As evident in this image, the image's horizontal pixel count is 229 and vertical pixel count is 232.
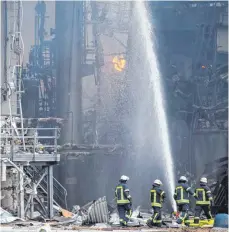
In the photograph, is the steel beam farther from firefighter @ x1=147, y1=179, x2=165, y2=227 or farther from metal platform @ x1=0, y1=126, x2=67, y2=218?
firefighter @ x1=147, y1=179, x2=165, y2=227

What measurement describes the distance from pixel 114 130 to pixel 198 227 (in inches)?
776

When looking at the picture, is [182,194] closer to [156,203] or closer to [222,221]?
[156,203]

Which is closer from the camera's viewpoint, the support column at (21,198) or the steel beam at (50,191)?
the support column at (21,198)

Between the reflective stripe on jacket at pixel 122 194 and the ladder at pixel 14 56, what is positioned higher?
the ladder at pixel 14 56

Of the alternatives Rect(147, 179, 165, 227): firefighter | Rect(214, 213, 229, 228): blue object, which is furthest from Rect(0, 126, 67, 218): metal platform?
Rect(214, 213, 229, 228): blue object

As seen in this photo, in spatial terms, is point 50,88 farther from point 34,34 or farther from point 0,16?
point 0,16

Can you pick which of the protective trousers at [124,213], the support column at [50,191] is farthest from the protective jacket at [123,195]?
the support column at [50,191]

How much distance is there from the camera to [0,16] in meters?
24.8

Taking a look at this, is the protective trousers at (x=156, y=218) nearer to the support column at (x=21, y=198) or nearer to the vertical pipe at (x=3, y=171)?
the support column at (x=21, y=198)

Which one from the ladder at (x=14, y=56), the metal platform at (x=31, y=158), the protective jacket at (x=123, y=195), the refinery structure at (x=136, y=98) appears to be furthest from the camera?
the refinery structure at (x=136, y=98)

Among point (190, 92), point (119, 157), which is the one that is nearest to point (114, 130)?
point (119, 157)

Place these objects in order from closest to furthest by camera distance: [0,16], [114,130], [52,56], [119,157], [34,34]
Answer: [0,16] < [119,157] < [114,130] < [52,56] < [34,34]

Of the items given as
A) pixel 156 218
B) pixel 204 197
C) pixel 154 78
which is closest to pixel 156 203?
pixel 156 218

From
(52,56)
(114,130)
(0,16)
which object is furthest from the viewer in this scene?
(52,56)
